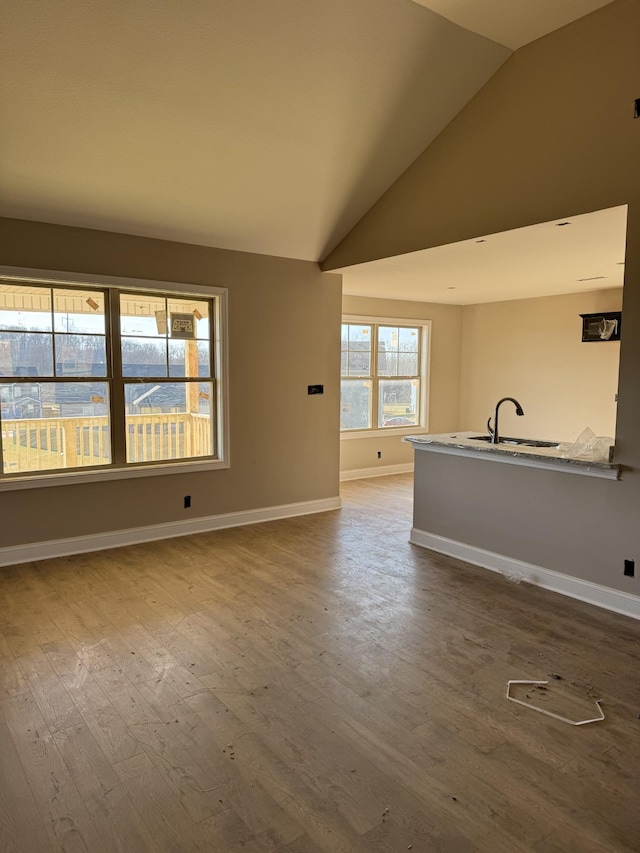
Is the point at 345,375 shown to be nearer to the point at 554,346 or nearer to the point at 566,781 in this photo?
the point at 554,346

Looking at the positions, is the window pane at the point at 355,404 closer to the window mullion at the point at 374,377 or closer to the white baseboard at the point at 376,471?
the window mullion at the point at 374,377

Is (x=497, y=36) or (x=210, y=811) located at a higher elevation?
(x=497, y=36)

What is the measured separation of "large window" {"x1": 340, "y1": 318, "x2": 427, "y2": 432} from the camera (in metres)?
7.56

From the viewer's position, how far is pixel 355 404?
768cm

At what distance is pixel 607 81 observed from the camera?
10.6 feet

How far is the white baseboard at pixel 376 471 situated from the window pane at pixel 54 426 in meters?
3.63

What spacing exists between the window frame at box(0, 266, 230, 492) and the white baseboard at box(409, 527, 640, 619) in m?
1.99

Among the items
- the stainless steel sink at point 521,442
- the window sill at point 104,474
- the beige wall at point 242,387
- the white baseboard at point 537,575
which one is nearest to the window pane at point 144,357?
the beige wall at point 242,387

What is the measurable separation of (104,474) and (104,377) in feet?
2.57

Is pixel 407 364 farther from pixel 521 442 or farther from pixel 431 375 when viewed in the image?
pixel 521 442

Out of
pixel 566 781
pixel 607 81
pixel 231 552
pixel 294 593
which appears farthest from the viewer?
pixel 231 552

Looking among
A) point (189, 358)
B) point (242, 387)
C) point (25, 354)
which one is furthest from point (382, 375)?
point (25, 354)

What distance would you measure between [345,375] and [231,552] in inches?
140

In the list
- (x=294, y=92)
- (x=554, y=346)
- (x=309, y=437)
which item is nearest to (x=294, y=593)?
(x=309, y=437)
